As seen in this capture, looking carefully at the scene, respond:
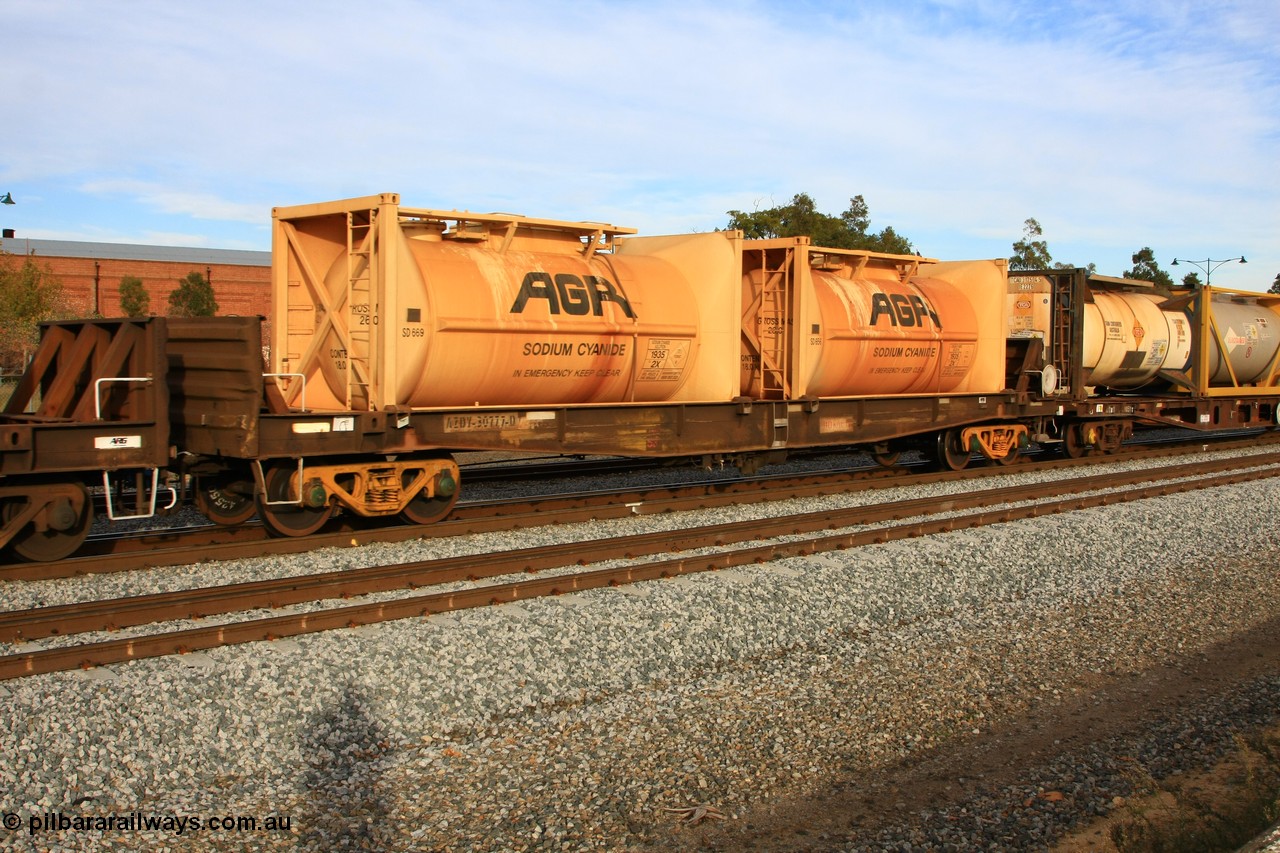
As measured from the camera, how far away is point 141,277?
66312mm

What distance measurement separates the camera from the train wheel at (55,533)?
913 centimetres

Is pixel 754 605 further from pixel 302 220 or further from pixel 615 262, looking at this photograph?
pixel 302 220

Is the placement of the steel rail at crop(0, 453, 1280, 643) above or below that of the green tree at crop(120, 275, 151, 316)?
below

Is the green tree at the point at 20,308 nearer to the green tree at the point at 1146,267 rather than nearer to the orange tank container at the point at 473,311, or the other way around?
the orange tank container at the point at 473,311

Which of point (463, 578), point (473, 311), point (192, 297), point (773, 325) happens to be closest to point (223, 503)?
point (473, 311)

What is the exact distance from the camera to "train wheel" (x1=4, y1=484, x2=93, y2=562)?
9134 millimetres

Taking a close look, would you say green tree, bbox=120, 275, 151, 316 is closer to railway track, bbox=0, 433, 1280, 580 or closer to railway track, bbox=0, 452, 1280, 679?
railway track, bbox=0, 433, 1280, 580

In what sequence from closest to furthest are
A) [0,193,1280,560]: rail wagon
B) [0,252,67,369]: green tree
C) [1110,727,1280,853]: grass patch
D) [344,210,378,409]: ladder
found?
[1110,727,1280,853]: grass patch, [0,193,1280,560]: rail wagon, [344,210,378,409]: ladder, [0,252,67,369]: green tree

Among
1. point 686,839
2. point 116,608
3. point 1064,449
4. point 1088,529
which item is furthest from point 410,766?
point 1064,449

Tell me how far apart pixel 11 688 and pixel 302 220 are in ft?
22.4

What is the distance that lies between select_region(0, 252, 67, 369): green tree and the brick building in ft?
63.9

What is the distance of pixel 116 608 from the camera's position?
7582mm

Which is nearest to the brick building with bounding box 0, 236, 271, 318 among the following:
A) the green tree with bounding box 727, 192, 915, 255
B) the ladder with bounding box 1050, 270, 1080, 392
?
the green tree with bounding box 727, 192, 915, 255

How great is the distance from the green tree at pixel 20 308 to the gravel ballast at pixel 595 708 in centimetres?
3349
